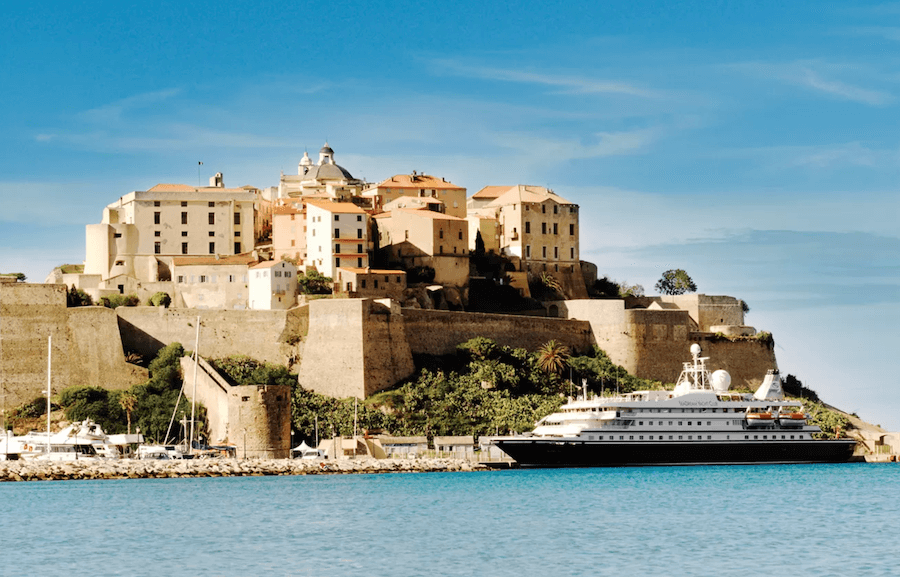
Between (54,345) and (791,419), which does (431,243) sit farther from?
(791,419)

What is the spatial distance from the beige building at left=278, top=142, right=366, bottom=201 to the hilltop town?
32cm

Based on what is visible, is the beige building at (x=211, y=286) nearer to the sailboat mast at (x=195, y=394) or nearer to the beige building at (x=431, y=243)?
the sailboat mast at (x=195, y=394)

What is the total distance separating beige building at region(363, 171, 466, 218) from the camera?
208 feet

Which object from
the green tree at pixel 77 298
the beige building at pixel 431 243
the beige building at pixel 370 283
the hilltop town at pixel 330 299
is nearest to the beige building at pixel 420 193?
→ the hilltop town at pixel 330 299

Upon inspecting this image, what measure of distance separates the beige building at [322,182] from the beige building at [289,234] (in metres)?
4.84

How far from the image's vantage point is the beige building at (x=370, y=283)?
53.6 meters

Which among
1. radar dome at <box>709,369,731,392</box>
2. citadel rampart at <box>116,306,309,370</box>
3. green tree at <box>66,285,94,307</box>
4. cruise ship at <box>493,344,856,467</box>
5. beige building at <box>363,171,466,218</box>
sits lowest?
cruise ship at <box>493,344,856,467</box>

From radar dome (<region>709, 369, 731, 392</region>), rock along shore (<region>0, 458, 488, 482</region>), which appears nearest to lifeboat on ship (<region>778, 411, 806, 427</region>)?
radar dome (<region>709, 369, 731, 392</region>)

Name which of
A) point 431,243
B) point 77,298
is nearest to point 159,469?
point 77,298

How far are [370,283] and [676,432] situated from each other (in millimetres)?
12114

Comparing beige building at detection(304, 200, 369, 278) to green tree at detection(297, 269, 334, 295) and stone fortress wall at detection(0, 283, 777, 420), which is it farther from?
stone fortress wall at detection(0, 283, 777, 420)

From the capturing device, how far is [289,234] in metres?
57.2

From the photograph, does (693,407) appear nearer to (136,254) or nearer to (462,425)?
(462,425)

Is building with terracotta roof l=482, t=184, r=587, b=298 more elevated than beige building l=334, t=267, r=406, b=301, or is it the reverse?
building with terracotta roof l=482, t=184, r=587, b=298
